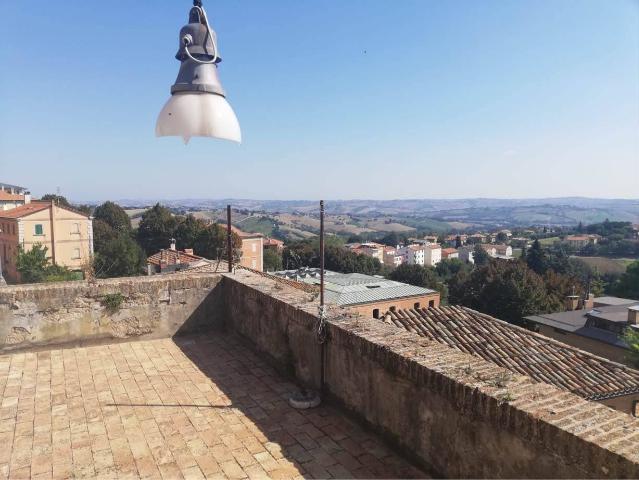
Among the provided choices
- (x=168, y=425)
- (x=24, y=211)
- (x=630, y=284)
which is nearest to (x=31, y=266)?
(x=24, y=211)

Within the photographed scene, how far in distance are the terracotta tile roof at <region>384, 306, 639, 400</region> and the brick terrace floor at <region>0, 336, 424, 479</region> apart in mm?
5854

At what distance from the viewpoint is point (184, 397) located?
407cm

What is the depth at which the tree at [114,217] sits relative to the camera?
198 feet

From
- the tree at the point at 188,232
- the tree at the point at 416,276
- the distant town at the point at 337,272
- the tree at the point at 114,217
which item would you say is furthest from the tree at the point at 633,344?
the tree at the point at 114,217

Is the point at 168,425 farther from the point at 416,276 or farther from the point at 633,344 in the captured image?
the point at 416,276

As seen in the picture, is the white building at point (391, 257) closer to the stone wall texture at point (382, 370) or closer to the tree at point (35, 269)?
the tree at point (35, 269)

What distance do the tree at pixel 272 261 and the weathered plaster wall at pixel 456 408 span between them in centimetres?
5656

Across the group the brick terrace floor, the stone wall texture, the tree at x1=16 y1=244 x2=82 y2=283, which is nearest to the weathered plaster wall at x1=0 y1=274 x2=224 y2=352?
the stone wall texture

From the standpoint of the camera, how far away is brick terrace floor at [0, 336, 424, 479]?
300 centimetres

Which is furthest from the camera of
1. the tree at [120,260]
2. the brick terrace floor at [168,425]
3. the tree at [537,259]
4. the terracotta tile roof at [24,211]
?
the tree at [537,259]

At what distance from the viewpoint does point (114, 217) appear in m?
60.9

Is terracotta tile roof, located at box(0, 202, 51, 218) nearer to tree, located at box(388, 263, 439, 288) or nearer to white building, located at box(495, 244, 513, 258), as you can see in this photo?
tree, located at box(388, 263, 439, 288)

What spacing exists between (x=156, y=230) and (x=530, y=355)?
5412cm

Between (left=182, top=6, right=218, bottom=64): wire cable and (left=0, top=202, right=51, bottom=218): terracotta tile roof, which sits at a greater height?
(left=182, top=6, right=218, bottom=64): wire cable
